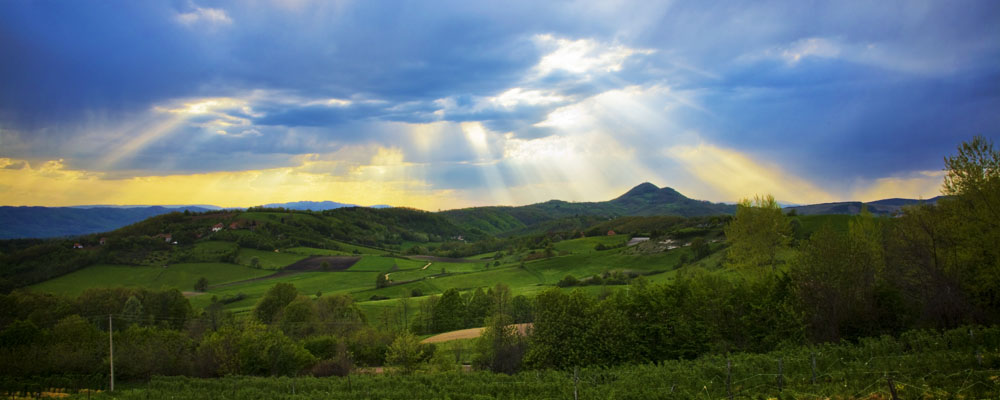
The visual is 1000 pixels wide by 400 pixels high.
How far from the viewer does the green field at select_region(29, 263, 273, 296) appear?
364ft

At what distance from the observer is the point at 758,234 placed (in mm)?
49312

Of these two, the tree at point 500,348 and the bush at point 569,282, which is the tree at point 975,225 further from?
the bush at point 569,282

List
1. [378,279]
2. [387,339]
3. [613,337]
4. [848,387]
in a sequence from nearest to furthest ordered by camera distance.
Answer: [848,387]
[613,337]
[387,339]
[378,279]

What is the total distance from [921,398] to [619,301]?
26932mm

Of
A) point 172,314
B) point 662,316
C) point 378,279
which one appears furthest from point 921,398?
point 378,279

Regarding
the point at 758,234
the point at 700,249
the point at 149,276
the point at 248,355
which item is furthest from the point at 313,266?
the point at 758,234

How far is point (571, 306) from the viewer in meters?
39.4

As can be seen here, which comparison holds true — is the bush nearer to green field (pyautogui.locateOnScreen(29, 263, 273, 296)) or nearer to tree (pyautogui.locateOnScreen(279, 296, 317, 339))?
tree (pyautogui.locateOnScreen(279, 296, 317, 339))

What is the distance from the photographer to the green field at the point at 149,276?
111 metres

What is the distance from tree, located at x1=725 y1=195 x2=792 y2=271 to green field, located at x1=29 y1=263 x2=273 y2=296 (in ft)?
397

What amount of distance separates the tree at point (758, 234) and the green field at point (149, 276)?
4767 inches

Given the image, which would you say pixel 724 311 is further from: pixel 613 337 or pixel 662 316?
pixel 613 337

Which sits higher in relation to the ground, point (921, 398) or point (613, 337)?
point (921, 398)

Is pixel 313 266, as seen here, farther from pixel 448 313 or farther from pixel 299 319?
pixel 448 313
